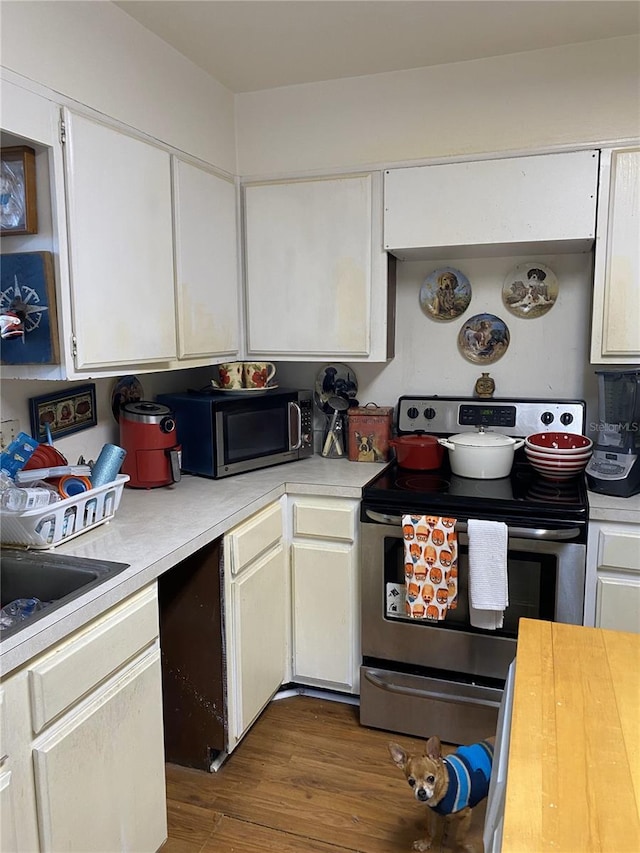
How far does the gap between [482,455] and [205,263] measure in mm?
1227

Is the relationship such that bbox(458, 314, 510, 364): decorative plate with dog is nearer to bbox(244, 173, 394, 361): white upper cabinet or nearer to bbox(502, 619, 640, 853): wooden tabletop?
bbox(244, 173, 394, 361): white upper cabinet

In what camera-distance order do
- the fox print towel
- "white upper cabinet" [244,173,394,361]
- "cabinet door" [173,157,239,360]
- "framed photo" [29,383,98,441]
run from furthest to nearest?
"white upper cabinet" [244,173,394,361], "cabinet door" [173,157,239,360], the fox print towel, "framed photo" [29,383,98,441]

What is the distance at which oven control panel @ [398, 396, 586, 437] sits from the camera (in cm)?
243

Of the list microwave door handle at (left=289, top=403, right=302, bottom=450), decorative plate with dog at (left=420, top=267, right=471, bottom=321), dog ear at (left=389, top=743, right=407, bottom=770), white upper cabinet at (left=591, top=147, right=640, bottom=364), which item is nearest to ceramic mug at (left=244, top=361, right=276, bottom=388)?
microwave door handle at (left=289, top=403, right=302, bottom=450)

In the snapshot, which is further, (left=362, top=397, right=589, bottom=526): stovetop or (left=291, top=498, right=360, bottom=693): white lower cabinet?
(left=291, top=498, right=360, bottom=693): white lower cabinet

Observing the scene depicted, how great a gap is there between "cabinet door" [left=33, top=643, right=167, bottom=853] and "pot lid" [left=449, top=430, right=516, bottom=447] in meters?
1.31

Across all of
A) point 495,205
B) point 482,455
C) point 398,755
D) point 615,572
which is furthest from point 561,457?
point 398,755

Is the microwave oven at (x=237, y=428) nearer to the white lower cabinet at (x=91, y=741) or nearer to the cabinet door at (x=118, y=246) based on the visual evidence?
the cabinet door at (x=118, y=246)

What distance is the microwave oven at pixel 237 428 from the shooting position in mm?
2248

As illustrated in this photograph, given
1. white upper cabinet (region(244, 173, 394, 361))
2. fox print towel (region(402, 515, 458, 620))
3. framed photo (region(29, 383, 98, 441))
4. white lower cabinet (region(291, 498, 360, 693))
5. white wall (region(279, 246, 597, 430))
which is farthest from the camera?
white wall (region(279, 246, 597, 430))

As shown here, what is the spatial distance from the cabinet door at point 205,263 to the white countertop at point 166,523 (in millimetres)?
495

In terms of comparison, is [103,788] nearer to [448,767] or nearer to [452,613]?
[448,767]

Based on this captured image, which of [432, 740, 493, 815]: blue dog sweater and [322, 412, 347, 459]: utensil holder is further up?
[322, 412, 347, 459]: utensil holder

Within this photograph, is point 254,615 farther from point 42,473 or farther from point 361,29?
point 361,29
